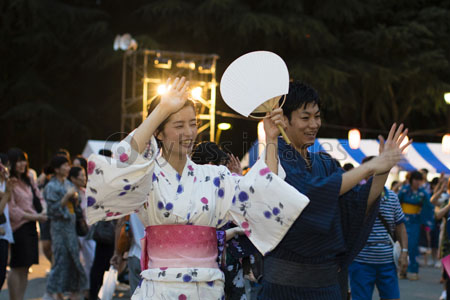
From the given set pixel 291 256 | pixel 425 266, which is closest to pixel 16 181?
pixel 291 256

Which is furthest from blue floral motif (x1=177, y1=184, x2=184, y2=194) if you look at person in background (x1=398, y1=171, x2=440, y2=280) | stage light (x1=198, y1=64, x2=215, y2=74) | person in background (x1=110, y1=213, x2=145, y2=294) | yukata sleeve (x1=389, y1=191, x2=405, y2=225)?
stage light (x1=198, y1=64, x2=215, y2=74)

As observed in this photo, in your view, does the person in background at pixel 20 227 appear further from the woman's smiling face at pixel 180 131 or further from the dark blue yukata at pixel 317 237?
the dark blue yukata at pixel 317 237

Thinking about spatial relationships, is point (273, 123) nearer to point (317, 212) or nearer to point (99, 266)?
point (317, 212)

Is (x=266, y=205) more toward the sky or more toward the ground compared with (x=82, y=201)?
more toward the sky

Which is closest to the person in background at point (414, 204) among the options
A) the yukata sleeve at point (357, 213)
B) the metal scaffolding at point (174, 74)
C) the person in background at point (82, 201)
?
the metal scaffolding at point (174, 74)

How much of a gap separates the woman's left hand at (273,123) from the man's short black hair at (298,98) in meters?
0.48

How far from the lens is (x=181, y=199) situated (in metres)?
3.26

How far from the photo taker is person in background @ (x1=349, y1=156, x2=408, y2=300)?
5695mm

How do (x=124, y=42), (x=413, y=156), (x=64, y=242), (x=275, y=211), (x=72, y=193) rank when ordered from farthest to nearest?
(x=124, y=42), (x=413, y=156), (x=64, y=242), (x=72, y=193), (x=275, y=211)

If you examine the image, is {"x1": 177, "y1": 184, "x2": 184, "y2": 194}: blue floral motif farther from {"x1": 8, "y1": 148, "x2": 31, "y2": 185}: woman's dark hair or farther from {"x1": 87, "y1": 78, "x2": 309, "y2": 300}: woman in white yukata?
{"x1": 8, "y1": 148, "x2": 31, "y2": 185}: woman's dark hair

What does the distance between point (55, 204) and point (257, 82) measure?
17.2ft

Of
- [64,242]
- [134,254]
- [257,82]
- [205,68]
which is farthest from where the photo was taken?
[205,68]

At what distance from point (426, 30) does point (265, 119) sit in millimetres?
18531

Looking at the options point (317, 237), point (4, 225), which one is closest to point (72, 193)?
point (4, 225)
